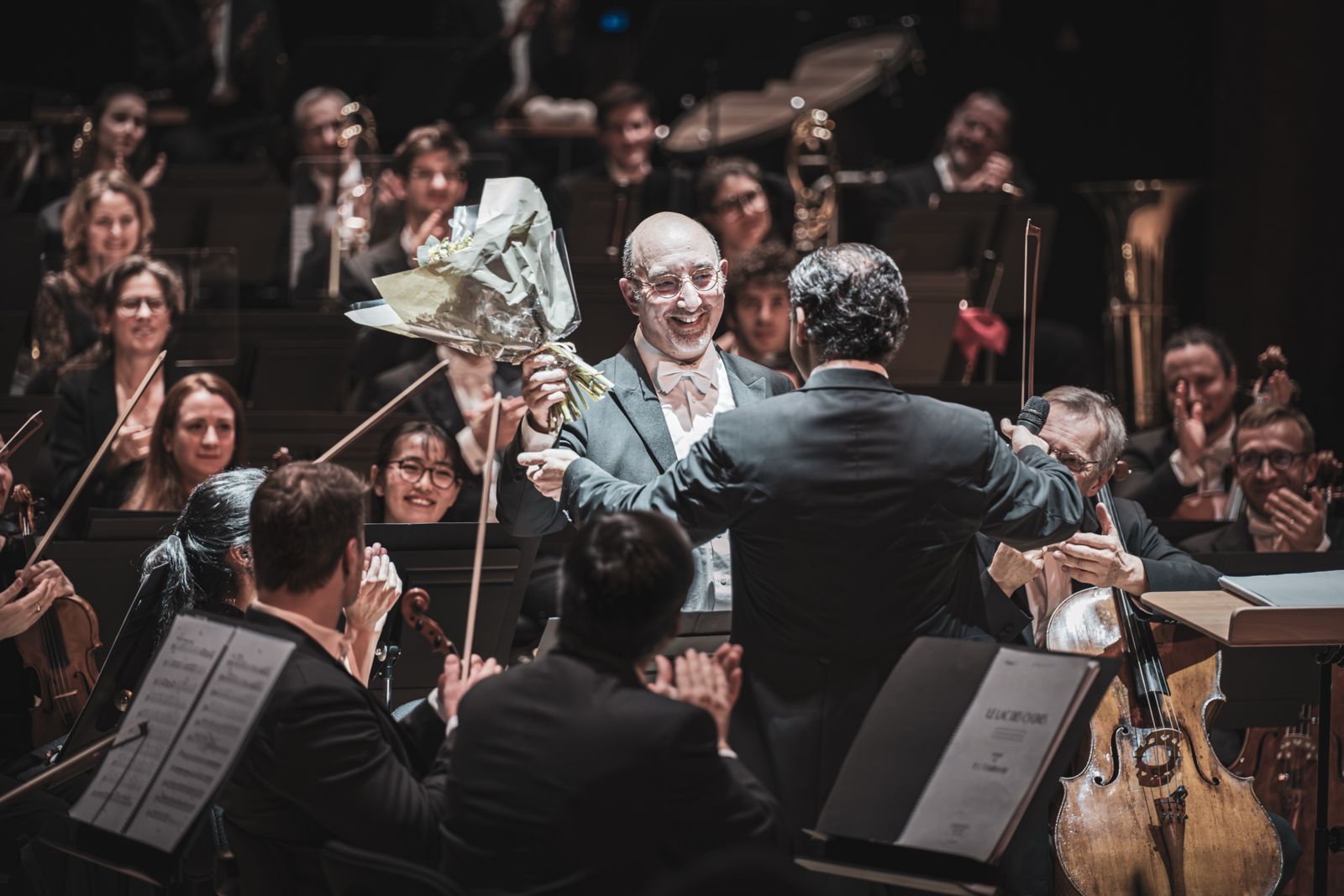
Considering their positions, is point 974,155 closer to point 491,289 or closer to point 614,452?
point 614,452

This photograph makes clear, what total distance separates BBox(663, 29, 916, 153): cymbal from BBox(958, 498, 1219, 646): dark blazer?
3.99 meters

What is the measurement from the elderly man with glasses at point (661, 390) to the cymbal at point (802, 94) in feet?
13.2

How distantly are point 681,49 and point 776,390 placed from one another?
11.6 ft

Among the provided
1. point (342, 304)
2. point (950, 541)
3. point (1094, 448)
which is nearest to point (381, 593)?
point (950, 541)

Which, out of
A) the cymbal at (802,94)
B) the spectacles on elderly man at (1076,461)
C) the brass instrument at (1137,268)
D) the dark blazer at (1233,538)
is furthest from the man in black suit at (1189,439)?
the cymbal at (802,94)

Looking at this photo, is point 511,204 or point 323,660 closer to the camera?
point 323,660

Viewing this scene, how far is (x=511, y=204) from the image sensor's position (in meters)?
2.81

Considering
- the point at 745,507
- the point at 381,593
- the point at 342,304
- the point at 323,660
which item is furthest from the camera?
the point at 342,304

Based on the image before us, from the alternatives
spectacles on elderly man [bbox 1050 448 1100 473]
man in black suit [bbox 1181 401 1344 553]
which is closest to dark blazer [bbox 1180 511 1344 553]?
man in black suit [bbox 1181 401 1344 553]

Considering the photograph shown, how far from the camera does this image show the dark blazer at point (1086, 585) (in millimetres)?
2676

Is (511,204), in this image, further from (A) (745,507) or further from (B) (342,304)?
(B) (342,304)

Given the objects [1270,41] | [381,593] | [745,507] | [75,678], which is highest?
[1270,41]

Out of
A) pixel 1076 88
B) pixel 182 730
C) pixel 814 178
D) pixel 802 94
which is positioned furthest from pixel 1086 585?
pixel 1076 88

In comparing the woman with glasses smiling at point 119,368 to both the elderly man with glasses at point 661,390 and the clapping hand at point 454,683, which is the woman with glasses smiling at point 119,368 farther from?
the clapping hand at point 454,683
